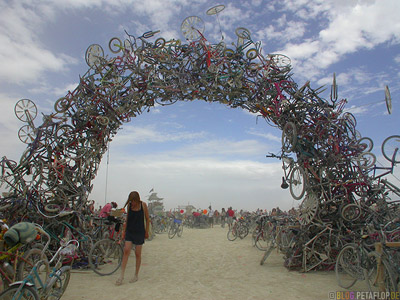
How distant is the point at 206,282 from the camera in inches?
240

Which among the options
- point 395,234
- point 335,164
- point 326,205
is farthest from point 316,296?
point 335,164

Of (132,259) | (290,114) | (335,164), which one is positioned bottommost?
(132,259)

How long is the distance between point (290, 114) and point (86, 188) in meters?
5.82

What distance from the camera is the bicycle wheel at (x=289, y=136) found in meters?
7.45

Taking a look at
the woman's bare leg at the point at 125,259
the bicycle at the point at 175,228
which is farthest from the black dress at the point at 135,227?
the bicycle at the point at 175,228

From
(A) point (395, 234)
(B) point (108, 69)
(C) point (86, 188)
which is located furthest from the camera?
(B) point (108, 69)

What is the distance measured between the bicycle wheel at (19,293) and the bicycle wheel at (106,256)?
325 cm

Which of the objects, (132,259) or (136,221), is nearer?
(136,221)

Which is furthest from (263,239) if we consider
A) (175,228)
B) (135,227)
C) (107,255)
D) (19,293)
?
(19,293)

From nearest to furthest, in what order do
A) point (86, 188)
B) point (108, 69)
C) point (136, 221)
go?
point (136, 221) → point (86, 188) → point (108, 69)

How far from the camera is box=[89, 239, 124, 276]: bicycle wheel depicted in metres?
6.75

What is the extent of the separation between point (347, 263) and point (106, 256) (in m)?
5.29

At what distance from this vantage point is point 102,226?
798 cm

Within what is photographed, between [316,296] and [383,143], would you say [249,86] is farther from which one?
[316,296]
